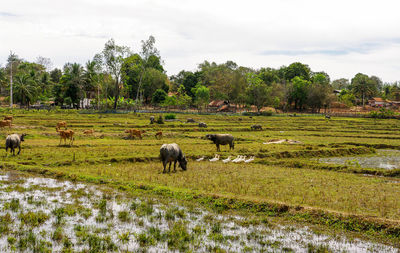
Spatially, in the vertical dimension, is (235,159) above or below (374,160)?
above

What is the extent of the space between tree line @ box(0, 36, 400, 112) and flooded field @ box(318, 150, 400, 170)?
45210 mm

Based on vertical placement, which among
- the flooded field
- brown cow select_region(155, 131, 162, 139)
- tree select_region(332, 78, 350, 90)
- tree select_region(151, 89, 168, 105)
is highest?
tree select_region(332, 78, 350, 90)

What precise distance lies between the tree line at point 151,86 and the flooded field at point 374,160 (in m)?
45.2

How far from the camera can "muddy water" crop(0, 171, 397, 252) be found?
7703 mm

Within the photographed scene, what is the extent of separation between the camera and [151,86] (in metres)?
88.9

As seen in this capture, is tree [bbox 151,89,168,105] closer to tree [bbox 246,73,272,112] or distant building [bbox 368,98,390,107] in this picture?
tree [bbox 246,73,272,112]

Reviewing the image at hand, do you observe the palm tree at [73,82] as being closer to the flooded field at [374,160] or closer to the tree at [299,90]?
the tree at [299,90]

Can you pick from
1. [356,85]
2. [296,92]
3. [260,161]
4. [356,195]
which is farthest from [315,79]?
[356,195]

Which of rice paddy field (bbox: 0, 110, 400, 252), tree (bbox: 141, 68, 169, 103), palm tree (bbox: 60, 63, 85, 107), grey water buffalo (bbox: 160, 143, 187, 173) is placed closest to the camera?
rice paddy field (bbox: 0, 110, 400, 252)

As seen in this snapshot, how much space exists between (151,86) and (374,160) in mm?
72294

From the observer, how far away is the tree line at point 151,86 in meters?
65.1

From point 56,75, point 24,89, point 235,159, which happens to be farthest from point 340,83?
point 235,159

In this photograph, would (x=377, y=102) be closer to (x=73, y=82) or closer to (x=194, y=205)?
(x=73, y=82)

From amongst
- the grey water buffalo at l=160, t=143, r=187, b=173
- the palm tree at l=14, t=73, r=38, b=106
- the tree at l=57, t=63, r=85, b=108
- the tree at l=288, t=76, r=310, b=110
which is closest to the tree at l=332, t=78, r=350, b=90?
the tree at l=288, t=76, r=310, b=110
